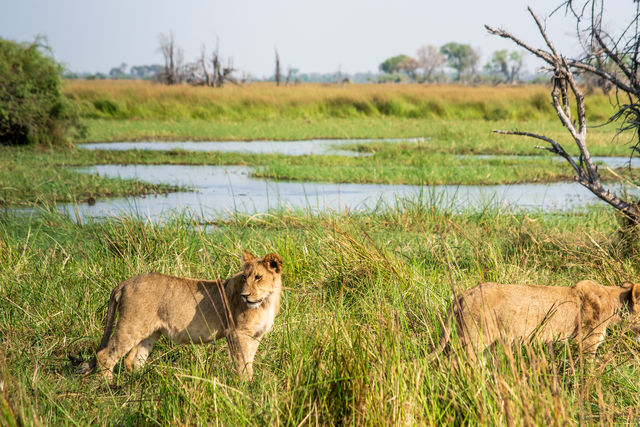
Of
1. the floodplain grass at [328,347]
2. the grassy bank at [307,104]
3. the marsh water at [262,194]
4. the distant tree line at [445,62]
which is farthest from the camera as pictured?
the distant tree line at [445,62]

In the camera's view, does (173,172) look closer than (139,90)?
Yes

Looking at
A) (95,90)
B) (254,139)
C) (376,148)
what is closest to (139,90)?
(95,90)

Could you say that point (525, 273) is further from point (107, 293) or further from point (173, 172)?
point (173, 172)

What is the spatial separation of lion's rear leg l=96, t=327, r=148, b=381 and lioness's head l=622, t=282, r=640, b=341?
9.52 feet

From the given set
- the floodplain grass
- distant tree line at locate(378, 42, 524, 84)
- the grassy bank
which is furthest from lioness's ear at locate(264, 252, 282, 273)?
distant tree line at locate(378, 42, 524, 84)

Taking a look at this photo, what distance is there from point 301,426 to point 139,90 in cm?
2965

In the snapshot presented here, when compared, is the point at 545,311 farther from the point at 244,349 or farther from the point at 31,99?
the point at 31,99

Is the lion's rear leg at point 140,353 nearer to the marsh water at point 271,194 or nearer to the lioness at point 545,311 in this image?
the lioness at point 545,311

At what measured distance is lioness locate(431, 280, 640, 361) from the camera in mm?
3541

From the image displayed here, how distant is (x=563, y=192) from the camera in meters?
13.1

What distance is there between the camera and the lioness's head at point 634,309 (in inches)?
156

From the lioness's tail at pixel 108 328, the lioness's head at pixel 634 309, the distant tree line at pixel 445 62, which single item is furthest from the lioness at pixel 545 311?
the distant tree line at pixel 445 62

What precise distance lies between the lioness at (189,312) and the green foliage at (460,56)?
390ft

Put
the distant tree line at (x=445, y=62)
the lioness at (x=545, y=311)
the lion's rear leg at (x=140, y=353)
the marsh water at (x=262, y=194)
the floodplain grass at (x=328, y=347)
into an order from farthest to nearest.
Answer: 1. the distant tree line at (x=445, y=62)
2. the marsh water at (x=262, y=194)
3. the lion's rear leg at (x=140, y=353)
4. the lioness at (x=545, y=311)
5. the floodplain grass at (x=328, y=347)
